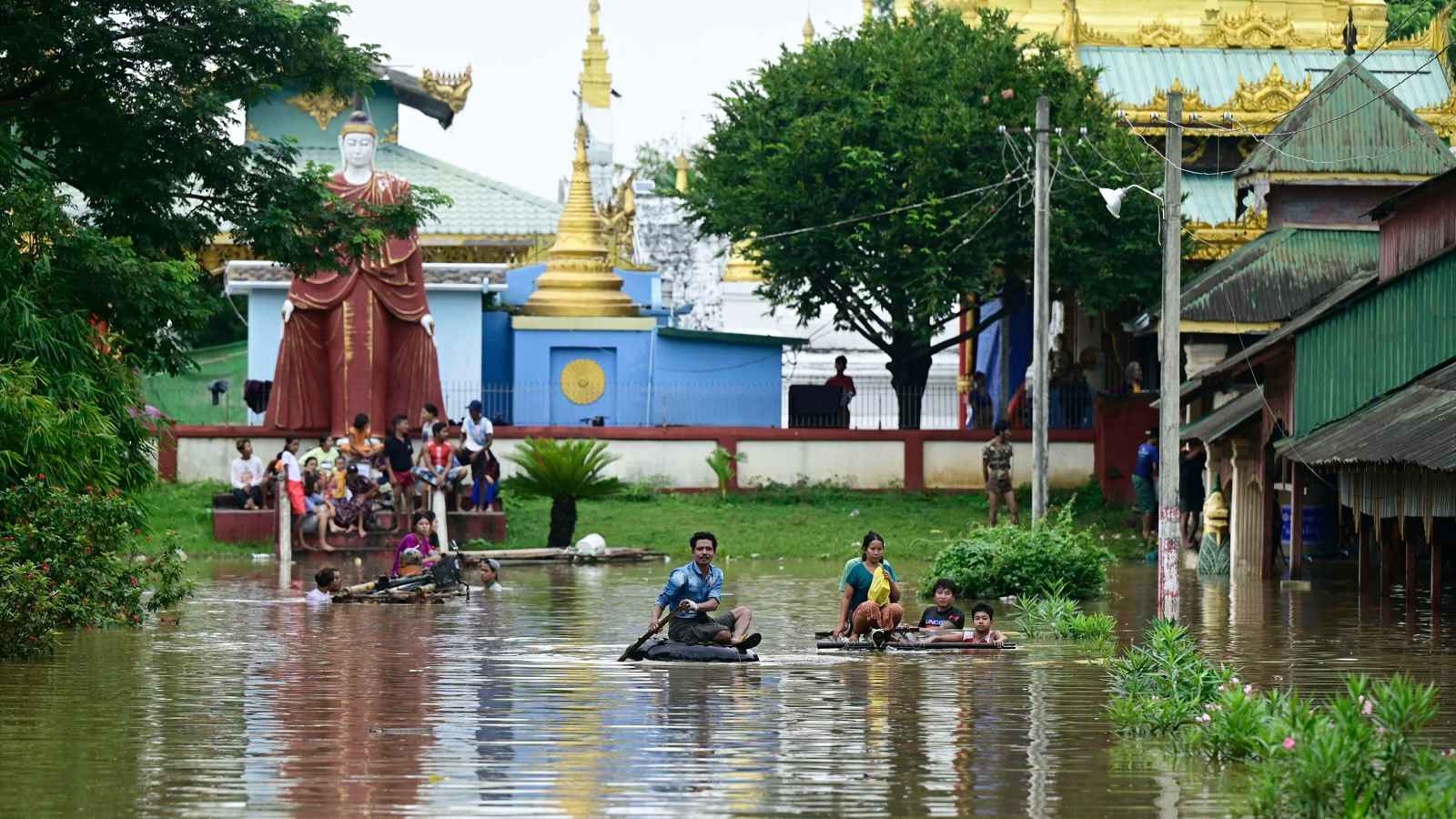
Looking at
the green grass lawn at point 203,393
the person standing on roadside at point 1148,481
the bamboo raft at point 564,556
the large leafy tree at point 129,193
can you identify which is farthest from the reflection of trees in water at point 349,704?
the green grass lawn at point 203,393

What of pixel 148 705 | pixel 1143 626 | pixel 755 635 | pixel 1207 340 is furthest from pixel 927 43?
pixel 148 705

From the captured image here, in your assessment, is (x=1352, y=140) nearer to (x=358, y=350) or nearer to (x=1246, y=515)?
(x=1246, y=515)

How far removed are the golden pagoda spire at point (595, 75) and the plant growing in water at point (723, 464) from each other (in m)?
29.4

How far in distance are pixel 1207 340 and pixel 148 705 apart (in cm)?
2469

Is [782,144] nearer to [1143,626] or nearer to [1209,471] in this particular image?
[1209,471]

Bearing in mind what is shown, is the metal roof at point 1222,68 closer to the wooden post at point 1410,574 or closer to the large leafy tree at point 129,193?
the wooden post at point 1410,574

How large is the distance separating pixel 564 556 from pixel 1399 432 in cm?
1502

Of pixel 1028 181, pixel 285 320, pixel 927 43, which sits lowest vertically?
pixel 285 320

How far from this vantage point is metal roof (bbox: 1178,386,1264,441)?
108 feet

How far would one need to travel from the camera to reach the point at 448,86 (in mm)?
56531

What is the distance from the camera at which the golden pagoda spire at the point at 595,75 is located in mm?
72688

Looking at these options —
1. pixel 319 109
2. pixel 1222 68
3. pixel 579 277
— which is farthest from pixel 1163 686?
pixel 319 109

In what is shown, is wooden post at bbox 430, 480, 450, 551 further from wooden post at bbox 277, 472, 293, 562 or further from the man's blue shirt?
the man's blue shirt

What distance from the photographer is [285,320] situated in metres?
41.3
